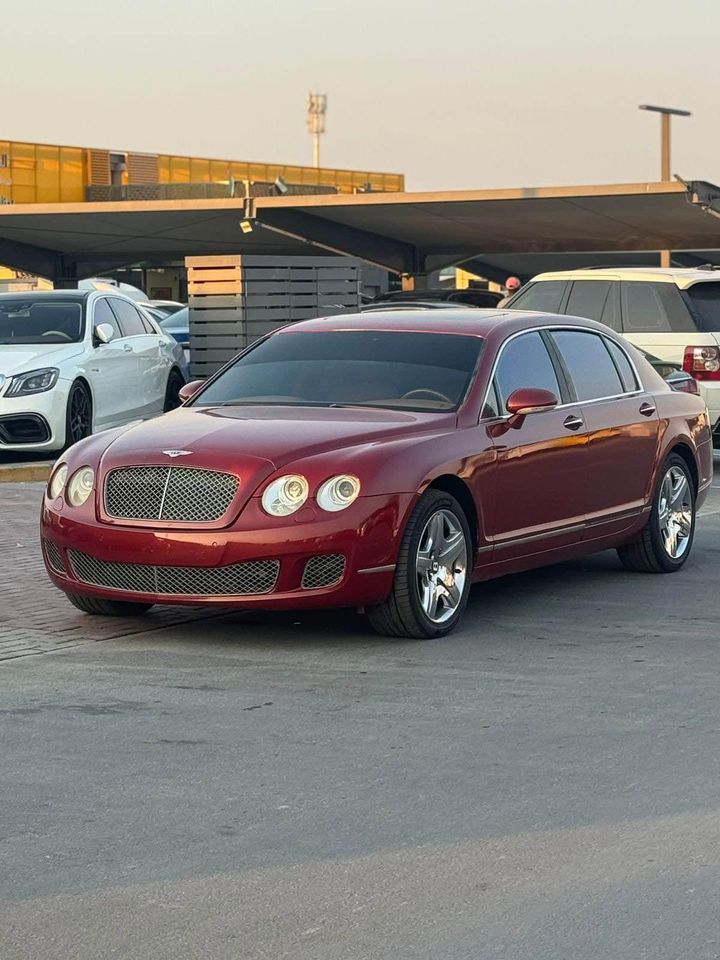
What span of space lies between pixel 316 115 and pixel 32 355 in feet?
408

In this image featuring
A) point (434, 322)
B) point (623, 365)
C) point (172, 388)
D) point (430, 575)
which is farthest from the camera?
point (172, 388)

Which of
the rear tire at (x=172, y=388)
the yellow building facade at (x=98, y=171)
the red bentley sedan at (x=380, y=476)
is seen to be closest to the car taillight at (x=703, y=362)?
the rear tire at (x=172, y=388)

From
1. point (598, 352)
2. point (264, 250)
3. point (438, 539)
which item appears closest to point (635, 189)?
point (264, 250)

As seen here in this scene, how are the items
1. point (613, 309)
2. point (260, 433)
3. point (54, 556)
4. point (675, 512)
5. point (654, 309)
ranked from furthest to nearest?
point (613, 309) → point (654, 309) → point (675, 512) → point (54, 556) → point (260, 433)

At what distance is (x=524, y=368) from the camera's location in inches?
383

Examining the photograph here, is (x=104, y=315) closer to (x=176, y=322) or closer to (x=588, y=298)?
(x=588, y=298)

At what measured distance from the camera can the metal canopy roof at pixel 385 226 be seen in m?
32.8

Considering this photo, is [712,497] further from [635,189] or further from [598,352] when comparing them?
[635,189]

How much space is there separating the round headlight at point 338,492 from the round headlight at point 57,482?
1.43 metres

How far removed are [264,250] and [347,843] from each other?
40207 millimetres

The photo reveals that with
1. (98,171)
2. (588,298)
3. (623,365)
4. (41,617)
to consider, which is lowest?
(41,617)

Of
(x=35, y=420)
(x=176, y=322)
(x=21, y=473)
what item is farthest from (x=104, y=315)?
(x=176, y=322)

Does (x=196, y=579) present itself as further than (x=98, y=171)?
No

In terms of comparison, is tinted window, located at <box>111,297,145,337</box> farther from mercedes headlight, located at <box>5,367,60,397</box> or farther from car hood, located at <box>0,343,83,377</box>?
mercedes headlight, located at <box>5,367,60,397</box>
